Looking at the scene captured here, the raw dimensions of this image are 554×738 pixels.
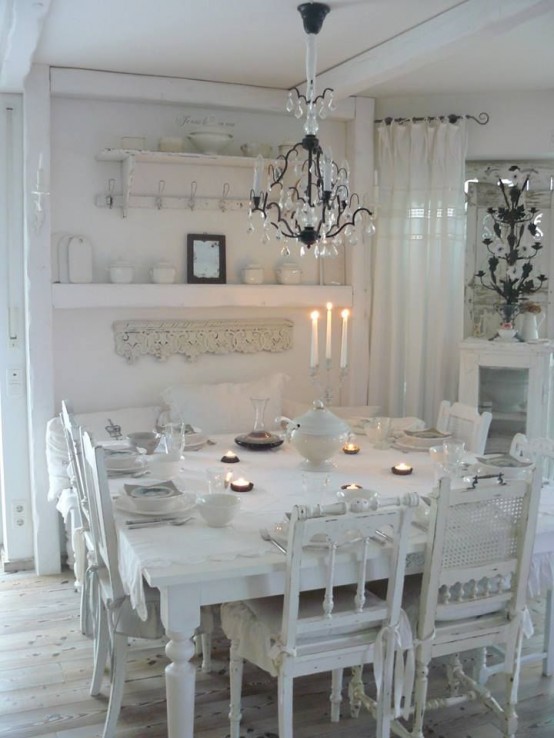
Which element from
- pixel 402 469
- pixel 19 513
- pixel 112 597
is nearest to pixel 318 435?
pixel 402 469

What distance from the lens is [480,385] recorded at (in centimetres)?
423

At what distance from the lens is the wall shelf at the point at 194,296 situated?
395 centimetres

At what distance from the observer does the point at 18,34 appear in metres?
2.88

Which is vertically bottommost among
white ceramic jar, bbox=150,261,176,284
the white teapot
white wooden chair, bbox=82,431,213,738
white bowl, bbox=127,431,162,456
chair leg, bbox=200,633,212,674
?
chair leg, bbox=200,633,212,674

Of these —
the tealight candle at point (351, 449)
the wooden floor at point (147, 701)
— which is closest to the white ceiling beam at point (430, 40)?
the tealight candle at point (351, 449)

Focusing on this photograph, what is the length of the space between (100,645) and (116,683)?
30 centimetres

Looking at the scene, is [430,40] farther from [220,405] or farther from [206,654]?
[206,654]

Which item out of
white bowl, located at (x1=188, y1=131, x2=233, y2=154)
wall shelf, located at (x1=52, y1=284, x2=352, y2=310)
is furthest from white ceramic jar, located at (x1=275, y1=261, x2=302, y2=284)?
white bowl, located at (x1=188, y1=131, x2=233, y2=154)

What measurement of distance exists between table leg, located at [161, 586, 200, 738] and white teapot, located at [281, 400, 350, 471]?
1.01m

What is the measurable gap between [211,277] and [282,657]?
8.19ft

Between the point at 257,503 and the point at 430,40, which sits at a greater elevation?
the point at 430,40

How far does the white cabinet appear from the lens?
4117 millimetres

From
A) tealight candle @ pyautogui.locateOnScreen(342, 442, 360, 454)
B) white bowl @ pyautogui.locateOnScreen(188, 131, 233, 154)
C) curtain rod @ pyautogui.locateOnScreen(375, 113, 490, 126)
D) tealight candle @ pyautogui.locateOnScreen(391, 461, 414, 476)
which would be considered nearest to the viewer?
tealight candle @ pyautogui.locateOnScreen(391, 461, 414, 476)

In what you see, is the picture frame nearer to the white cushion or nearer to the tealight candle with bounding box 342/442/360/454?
the white cushion
